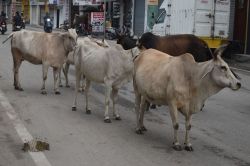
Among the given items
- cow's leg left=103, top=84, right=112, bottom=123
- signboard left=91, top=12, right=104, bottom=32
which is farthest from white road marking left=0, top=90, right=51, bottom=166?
signboard left=91, top=12, right=104, bottom=32

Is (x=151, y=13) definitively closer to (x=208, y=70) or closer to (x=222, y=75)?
(x=208, y=70)

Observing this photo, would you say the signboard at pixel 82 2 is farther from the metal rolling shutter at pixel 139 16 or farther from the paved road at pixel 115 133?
the paved road at pixel 115 133

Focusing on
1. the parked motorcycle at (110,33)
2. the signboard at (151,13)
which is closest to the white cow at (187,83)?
the signboard at (151,13)

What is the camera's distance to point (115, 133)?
8.67 meters

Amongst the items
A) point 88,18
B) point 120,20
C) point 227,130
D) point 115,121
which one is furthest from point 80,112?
point 88,18

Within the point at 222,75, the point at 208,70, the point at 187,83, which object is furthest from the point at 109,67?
the point at 222,75

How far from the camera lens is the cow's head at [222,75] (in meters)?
7.40

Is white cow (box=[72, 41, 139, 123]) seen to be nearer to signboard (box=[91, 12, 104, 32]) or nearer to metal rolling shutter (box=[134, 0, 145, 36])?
metal rolling shutter (box=[134, 0, 145, 36])

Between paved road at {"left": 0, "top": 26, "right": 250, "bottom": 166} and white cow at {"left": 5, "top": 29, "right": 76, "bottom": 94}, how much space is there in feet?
2.30

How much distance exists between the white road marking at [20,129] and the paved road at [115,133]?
4cm

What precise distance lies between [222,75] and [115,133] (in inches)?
83.7

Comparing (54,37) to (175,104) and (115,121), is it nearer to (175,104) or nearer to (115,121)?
(115,121)

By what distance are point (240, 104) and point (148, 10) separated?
16373mm

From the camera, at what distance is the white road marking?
6.93 meters
